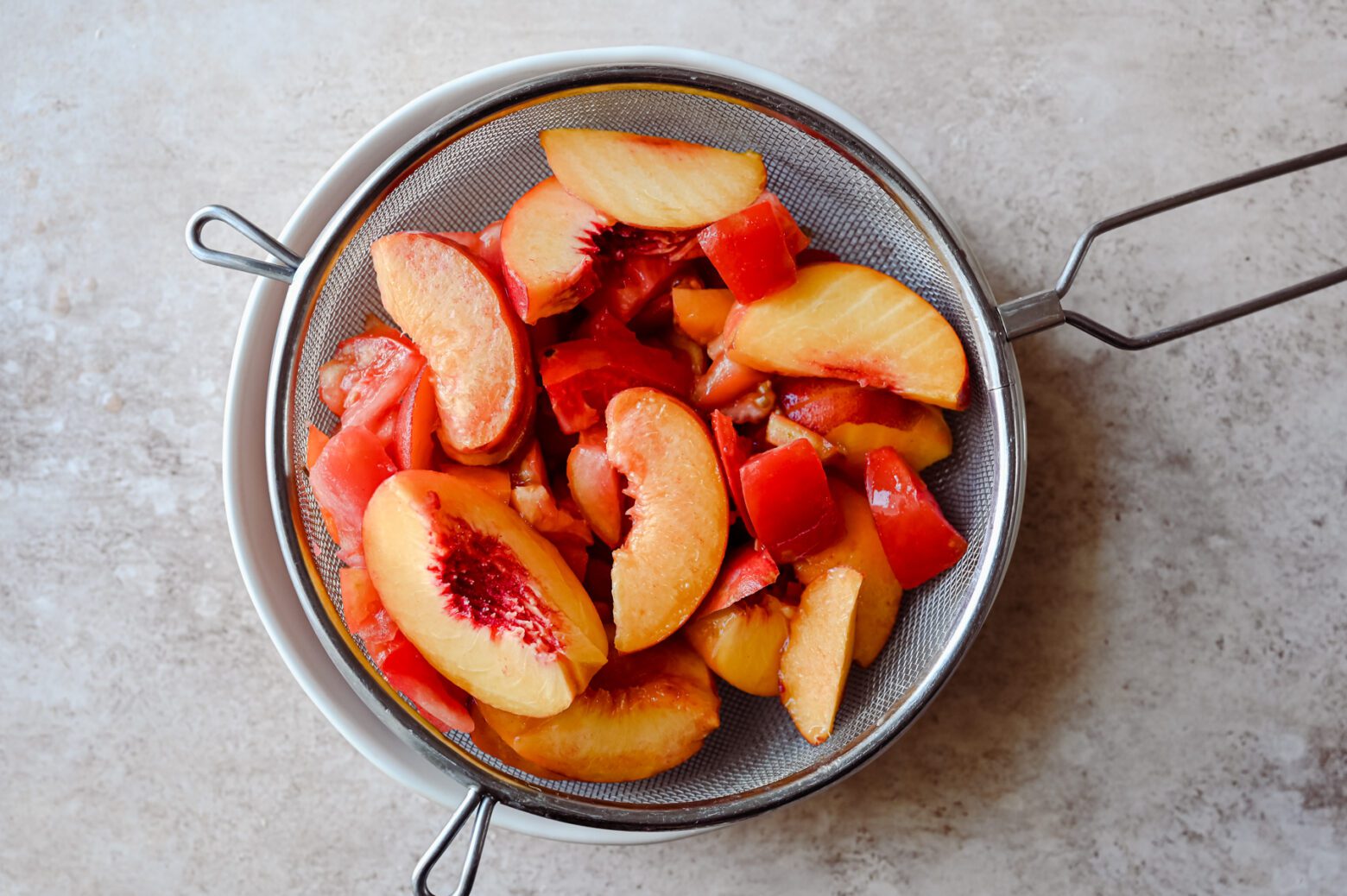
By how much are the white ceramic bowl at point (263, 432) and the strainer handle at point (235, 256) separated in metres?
0.05

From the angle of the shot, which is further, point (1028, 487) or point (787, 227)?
point (1028, 487)

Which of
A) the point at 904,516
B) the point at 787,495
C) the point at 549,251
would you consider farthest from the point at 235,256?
the point at 904,516

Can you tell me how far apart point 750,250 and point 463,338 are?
260 millimetres

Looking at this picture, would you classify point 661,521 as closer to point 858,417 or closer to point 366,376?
point 858,417

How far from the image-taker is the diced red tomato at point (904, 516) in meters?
0.90

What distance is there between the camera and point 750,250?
86 cm

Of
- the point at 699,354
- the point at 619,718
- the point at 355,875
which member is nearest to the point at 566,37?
the point at 699,354

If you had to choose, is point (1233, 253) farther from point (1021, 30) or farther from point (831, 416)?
point (831, 416)

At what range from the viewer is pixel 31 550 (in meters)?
1.10

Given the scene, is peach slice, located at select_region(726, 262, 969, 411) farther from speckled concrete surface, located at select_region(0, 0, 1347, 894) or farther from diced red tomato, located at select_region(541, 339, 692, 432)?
speckled concrete surface, located at select_region(0, 0, 1347, 894)

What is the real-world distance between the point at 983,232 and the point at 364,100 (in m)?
0.68

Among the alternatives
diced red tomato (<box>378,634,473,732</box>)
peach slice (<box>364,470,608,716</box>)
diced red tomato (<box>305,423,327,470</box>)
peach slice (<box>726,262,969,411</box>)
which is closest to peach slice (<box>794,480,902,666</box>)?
peach slice (<box>726,262,969,411</box>)

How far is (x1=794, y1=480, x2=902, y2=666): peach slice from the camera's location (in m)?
0.91

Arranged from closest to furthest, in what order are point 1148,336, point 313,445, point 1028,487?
point 1148,336 → point 313,445 → point 1028,487
